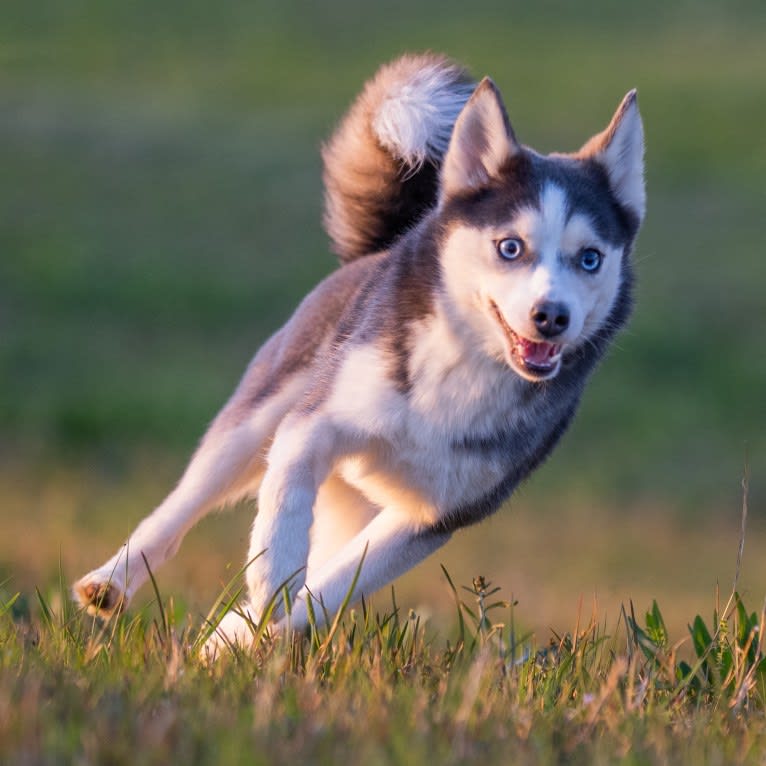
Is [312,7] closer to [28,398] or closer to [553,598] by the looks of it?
[28,398]

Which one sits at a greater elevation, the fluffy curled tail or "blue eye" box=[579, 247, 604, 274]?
the fluffy curled tail

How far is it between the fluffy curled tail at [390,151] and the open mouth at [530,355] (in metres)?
1.11

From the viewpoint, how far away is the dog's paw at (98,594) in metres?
5.43

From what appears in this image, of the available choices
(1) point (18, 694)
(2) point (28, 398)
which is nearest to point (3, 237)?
(2) point (28, 398)

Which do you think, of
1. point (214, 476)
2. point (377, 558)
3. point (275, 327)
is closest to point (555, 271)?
point (377, 558)

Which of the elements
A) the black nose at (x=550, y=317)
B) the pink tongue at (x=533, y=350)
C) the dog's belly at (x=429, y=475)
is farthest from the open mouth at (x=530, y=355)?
the dog's belly at (x=429, y=475)

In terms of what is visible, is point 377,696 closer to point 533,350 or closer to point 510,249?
point 533,350

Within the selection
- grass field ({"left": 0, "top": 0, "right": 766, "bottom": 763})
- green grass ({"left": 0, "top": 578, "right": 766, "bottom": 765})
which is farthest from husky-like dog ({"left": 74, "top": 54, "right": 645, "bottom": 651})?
green grass ({"left": 0, "top": 578, "right": 766, "bottom": 765})

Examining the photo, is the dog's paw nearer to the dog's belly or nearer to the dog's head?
the dog's belly

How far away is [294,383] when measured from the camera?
237 inches

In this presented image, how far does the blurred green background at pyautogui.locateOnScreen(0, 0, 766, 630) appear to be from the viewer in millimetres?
14227

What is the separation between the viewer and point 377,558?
18.0 ft

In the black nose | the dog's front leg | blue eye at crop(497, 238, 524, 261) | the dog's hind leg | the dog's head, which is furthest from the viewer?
the dog's hind leg

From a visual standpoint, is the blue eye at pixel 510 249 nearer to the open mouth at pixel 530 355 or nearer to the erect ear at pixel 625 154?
the open mouth at pixel 530 355
